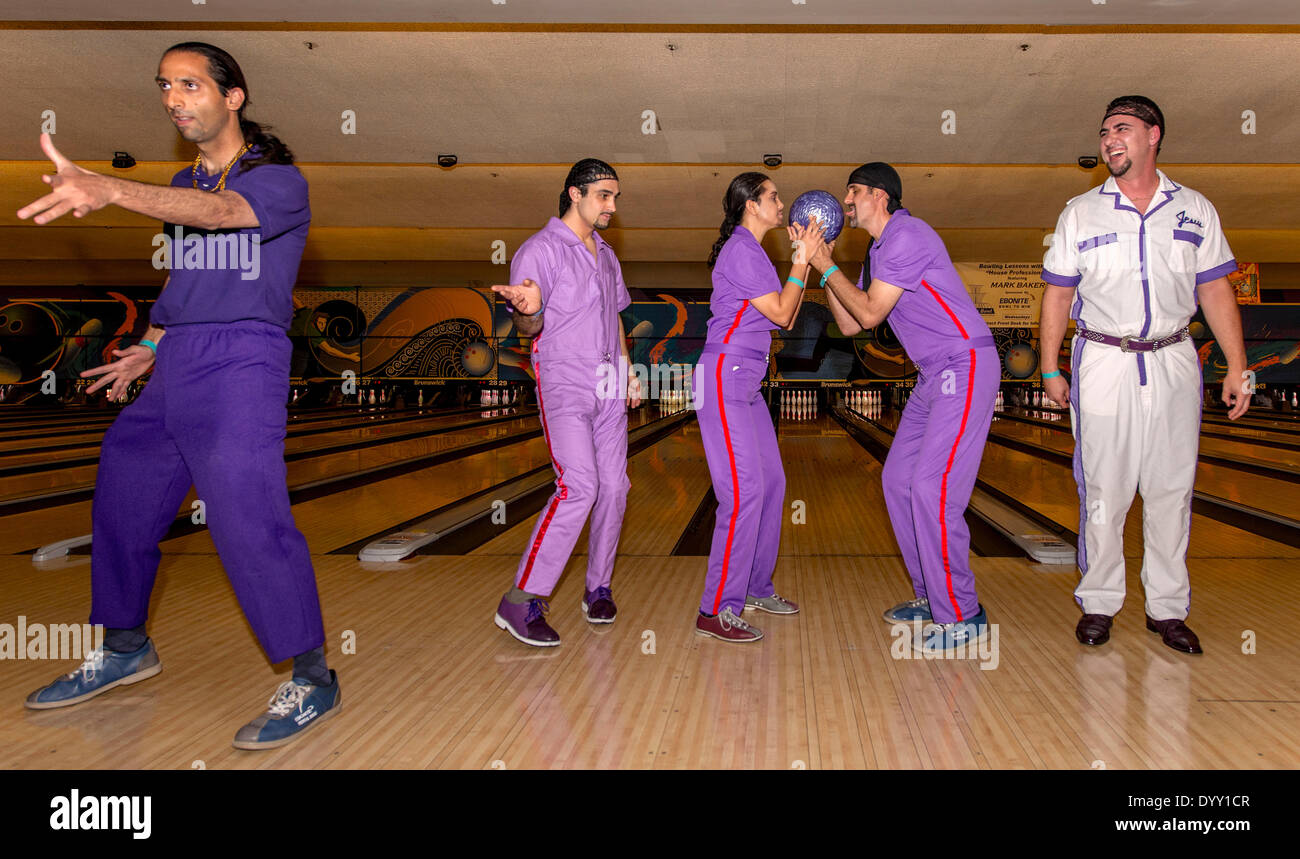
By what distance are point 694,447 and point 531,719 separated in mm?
6513

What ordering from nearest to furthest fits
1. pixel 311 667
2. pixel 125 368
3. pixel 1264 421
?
pixel 311 667 → pixel 125 368 → pixel 1264 421

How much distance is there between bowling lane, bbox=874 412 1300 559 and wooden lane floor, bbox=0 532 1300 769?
23.9 inches

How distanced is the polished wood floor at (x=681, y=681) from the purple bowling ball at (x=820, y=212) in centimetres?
104

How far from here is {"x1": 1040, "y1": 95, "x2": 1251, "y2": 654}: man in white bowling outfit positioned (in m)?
2.38

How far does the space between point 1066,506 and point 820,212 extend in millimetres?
2938

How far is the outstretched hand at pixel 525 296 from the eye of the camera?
7.43 ft

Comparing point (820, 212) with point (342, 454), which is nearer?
point (820, 212)

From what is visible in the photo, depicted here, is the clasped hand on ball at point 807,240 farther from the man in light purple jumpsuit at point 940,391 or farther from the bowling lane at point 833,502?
the bowling lane at point 833,502

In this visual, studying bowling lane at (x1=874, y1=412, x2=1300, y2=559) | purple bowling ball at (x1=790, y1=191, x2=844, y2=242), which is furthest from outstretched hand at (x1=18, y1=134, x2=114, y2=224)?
bowling lane at (x1=874, y1=412, x2=1300, y2=559)

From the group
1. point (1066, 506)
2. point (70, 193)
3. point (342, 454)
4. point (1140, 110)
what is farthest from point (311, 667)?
point (342, 454)

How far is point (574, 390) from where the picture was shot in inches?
98.5

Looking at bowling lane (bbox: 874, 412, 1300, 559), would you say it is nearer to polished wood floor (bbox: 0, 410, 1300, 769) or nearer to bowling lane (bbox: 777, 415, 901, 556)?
polished wood floor (bbox: 0, 410, 1300, 769)

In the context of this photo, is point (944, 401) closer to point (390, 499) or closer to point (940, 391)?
point (940, 391)

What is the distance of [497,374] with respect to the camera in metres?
14.3
